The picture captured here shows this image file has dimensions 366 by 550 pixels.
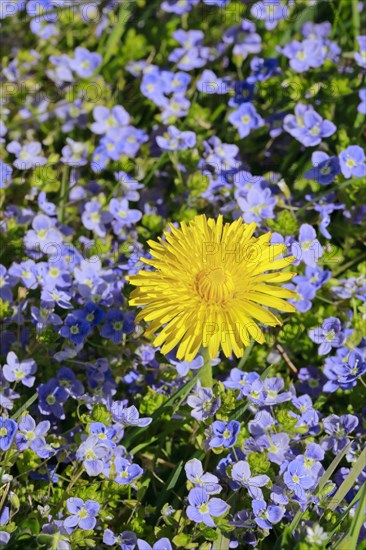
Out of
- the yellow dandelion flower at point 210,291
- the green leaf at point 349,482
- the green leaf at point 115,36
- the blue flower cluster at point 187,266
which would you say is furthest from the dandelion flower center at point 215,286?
the green leaf at point 115,36

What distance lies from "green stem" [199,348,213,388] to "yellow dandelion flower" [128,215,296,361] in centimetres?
23

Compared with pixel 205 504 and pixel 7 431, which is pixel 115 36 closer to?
pixel 7 431

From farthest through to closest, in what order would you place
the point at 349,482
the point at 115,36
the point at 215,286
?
the point at 115,36 < the point at 349,482 < the point at 215,286

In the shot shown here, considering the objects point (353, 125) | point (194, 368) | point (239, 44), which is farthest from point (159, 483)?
point (239, 44)

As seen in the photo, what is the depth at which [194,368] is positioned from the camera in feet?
7.93

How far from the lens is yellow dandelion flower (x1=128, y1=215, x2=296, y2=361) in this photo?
6.86 feet

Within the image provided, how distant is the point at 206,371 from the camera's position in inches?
93.7

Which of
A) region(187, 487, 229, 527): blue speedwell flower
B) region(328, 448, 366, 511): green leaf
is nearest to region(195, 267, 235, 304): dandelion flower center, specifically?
region(187, 487, 229, 527): blue speedwell flower

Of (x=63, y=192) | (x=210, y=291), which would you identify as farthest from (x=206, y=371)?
(x=63, y=192)

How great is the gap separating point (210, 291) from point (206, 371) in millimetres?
368

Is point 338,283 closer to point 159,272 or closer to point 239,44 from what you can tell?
point 159,272

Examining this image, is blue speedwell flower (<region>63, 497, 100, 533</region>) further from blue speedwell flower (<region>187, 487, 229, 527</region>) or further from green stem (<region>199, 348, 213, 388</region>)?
green stem (<region>199, 348, 213, 388</region>)

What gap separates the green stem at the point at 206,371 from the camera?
2357 millimetres

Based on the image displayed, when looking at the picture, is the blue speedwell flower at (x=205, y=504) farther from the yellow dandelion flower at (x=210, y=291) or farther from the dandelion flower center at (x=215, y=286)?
the dandelion flower center at (x=215, y=286)
